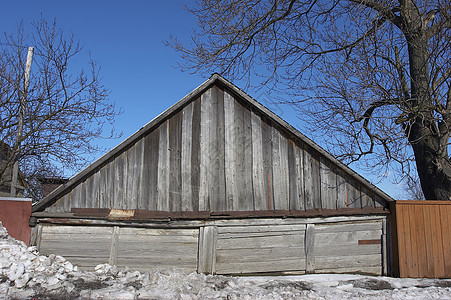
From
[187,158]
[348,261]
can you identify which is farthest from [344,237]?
[187,158]

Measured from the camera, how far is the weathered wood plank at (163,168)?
8.81 m

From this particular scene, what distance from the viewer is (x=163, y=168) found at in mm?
8945

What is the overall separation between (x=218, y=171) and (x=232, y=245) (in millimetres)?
1734

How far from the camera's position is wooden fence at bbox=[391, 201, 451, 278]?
9023 millimetres

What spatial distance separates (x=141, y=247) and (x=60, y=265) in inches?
66.3

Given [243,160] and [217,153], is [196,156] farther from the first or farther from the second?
[243,160]

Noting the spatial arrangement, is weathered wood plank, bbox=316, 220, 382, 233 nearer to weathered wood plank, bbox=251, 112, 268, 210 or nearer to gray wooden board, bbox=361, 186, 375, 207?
gray wooden board, bbox=361, 186, 375, 207

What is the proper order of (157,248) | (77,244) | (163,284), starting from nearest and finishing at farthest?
Result: (163,284), (77,244), (157,248)

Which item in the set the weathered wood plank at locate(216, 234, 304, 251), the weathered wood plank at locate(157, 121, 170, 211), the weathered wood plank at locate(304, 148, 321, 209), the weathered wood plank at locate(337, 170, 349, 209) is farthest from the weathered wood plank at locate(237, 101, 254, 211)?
the weathered wood plank at locate(337, 170, 349, 209)

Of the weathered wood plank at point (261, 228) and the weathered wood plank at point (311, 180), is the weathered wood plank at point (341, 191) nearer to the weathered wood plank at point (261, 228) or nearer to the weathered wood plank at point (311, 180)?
the weathered wood plank at point (311, 180)

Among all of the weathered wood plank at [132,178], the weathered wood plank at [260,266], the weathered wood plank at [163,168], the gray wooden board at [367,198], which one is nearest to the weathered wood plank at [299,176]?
the weathered wood plank at [260,266]

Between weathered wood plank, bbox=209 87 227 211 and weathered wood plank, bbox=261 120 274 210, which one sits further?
weathered wood plank, bbox=261 120 274 210

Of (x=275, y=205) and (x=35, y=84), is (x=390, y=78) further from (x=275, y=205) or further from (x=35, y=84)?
(x=35, y=84)

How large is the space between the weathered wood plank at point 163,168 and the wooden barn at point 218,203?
0.02 meters
